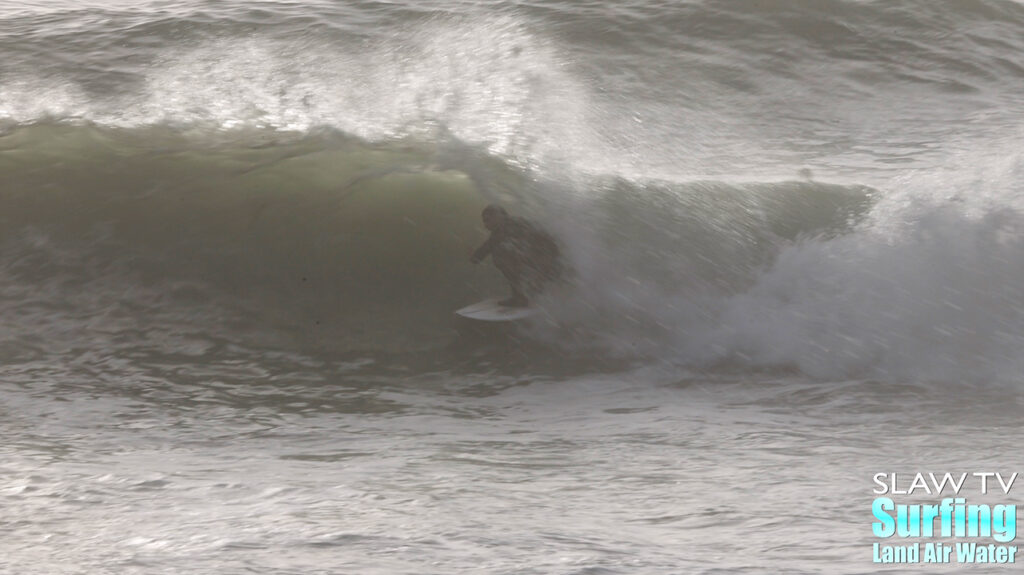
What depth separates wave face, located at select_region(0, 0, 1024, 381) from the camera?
6.36m

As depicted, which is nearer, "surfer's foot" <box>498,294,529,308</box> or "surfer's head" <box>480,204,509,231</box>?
"surfer's foot" <box>498,294,529,308</box>

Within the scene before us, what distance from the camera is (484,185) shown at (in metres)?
7.24

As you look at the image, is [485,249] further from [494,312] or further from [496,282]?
[494,312]

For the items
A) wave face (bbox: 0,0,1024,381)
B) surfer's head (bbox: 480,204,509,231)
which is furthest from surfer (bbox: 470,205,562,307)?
wave face (bbox: 0,0,1024,381)

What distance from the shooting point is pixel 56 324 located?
248 inches

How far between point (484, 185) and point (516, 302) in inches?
40.9

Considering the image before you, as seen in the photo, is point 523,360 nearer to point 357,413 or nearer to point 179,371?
point 357,413

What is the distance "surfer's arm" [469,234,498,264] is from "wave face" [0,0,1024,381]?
0.33ft

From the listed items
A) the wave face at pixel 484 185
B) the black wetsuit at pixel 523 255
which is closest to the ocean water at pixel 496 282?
the wave face at pixel 484 185

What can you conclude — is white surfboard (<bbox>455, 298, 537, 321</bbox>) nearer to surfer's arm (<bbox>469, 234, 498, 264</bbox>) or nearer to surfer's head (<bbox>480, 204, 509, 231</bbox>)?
surfer's arm (<bbox>469, 234, 498, 264</bbox>)

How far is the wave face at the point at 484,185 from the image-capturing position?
20.9 ft

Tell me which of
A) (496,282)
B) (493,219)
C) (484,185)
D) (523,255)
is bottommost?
(496,282)

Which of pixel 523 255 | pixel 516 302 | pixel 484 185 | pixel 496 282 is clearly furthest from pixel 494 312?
pixel 484 185

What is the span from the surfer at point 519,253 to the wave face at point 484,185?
0.35ft
